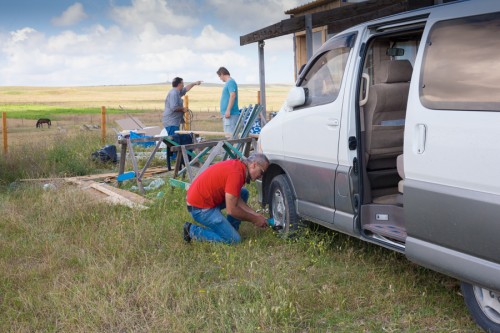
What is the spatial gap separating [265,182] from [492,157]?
362 centimetres

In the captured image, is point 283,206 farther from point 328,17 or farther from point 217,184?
point 328,17

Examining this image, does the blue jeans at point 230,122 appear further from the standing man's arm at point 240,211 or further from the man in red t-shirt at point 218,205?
the standing man's arm at point 240,211

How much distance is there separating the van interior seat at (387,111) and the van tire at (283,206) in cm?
123

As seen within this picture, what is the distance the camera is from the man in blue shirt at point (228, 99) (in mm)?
11930

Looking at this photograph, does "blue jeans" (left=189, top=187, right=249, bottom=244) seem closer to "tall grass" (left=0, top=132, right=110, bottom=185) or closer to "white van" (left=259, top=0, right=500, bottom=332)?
"white van" (left=259, top=0, right=500, bottom=332)

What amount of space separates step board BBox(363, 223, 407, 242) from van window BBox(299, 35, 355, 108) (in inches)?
46.9

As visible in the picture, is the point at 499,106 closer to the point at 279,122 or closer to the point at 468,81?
the point at 468,81

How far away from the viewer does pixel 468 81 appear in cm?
407

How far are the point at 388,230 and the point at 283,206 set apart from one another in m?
1.80

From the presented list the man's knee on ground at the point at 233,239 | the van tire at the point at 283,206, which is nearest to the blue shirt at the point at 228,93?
the van tire at the point at 283,206

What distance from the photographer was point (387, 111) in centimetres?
556

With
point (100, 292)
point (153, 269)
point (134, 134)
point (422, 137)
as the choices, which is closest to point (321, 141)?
point (422, 137)

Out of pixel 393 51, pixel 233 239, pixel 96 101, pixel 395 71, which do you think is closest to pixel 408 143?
pixel 395 71

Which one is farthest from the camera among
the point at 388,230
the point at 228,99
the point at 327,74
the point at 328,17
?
the point at 228,99
